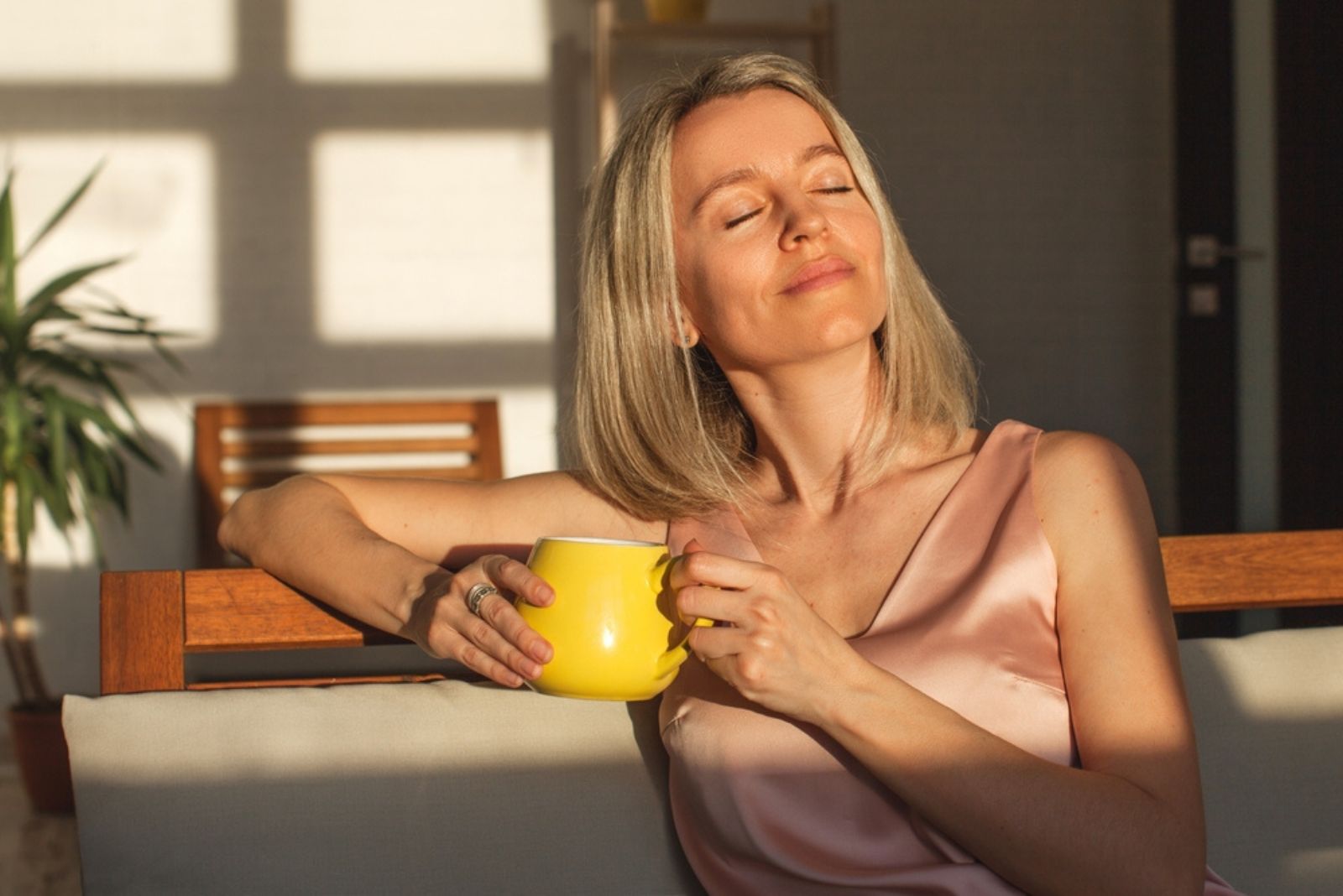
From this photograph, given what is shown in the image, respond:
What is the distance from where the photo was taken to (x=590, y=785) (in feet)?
3.76

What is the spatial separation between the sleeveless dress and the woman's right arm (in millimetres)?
212

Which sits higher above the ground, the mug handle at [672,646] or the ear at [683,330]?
the ear at [683,330]

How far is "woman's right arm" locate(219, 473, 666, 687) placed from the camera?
1057mm

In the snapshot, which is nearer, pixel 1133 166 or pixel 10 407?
pixel 10 407

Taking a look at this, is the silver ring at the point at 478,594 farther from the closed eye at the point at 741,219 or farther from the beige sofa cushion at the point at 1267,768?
the beige sofa cushion at the point at 1267,768

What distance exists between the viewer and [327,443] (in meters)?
3.55

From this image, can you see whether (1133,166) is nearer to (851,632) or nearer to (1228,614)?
(1228,614)

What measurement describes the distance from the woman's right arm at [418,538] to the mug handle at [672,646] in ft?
0.37

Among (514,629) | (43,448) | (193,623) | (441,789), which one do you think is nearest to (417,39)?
(43,448)

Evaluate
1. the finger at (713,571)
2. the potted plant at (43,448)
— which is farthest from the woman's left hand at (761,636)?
the potted plant at (43,448)

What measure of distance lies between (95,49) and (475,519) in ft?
9.28

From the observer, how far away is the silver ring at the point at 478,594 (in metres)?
1.02

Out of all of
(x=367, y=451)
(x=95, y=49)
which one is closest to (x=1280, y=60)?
(x=367, y=451)

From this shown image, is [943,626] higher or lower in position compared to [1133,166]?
lower
